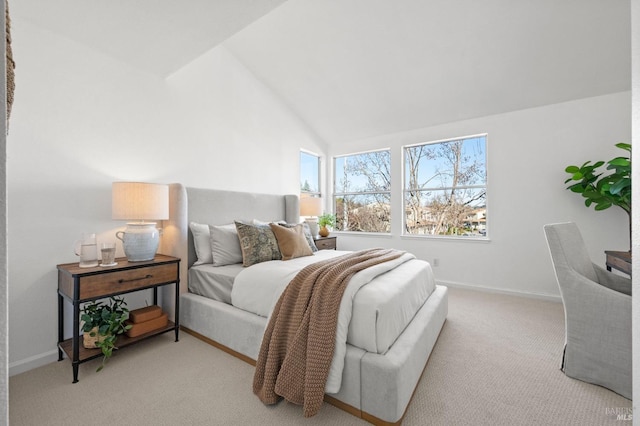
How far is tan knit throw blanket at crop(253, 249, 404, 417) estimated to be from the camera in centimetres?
148

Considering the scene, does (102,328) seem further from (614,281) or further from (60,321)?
(614,281)

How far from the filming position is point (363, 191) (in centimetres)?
506

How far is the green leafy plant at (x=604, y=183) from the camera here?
8.94ft

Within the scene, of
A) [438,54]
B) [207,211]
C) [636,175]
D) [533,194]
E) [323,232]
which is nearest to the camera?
[636,175]

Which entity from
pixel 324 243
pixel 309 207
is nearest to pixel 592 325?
pixel 324 243

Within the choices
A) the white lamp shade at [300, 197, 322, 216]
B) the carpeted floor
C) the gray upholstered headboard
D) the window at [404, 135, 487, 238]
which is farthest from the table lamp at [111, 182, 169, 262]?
the window at [404, 135, 487, 238]

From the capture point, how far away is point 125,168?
2533 mm

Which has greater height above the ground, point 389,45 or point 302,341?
point 389,45

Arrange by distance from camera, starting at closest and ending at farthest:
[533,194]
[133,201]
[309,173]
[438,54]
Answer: [133,201] < [438,54] < [533,194] < [309,173]

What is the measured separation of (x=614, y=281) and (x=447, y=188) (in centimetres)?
236

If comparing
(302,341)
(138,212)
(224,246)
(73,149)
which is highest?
(73,149)

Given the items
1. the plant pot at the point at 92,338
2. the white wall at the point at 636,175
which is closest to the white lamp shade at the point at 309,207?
the plant pot at the point at 92,338

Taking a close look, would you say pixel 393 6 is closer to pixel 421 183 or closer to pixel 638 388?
pixel 421 183

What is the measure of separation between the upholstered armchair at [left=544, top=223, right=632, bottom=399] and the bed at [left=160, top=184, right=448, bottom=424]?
857 millimetres
